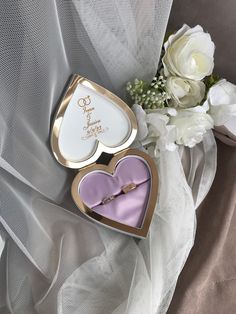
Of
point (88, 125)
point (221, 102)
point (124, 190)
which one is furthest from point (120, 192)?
point (221, 102)

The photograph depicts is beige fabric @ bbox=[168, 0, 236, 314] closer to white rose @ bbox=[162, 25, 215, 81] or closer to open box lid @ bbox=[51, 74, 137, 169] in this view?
white rose @ bbox=[162, 25, 215, 81]

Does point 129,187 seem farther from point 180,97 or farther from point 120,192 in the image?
point 180,97

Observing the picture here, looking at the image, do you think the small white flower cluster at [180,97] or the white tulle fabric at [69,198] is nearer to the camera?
the white tulle fabric at [69,198]

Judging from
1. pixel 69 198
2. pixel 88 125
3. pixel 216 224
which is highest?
pixel 88 125

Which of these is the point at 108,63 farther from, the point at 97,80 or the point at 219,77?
the point at 219,77

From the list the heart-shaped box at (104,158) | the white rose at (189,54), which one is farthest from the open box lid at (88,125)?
the white rose at (189,54)

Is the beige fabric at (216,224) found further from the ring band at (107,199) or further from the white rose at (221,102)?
the ring band at (107,199)
